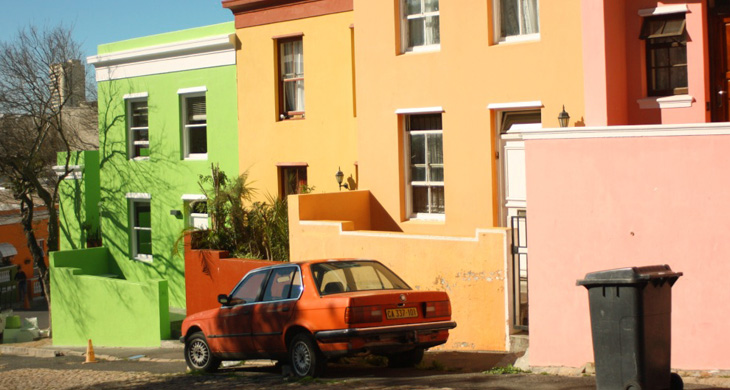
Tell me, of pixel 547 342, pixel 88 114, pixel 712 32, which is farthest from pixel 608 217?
pixel 88 114

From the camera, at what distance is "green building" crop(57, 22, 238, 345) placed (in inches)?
906

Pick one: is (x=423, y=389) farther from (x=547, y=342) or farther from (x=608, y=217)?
(x=608, y=217)

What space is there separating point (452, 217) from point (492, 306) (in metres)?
3.72

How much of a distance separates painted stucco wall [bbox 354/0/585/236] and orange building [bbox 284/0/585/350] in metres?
0.02

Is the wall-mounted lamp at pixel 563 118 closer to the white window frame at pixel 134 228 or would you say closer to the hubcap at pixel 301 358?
the hubcap at pixel 301 358

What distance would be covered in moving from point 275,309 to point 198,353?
2.34 metres

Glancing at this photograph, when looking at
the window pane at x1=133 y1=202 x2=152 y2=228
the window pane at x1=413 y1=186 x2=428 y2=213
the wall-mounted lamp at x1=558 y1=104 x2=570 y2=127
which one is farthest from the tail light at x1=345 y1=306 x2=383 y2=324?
the window pane at x1=133 y1=202 x2=152 y2=228

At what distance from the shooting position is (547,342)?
11.8 m

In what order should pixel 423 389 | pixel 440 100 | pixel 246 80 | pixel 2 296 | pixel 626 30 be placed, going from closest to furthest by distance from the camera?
pixel 423 389 → pixel 626 30 → pixel 440 100 → pixel 246 80 → pixel 2 296

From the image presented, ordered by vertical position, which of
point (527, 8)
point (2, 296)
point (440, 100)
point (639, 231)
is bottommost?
point (2, 296)

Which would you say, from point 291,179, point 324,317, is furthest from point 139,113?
point 324,317

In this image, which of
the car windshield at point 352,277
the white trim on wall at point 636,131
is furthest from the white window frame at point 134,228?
the white trim on wall at point 636,131

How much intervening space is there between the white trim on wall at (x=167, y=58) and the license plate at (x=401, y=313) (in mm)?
12225

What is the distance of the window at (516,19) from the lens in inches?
642
